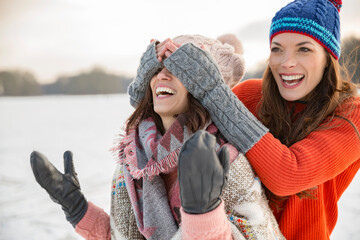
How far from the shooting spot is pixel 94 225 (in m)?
1.48

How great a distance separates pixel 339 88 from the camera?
156 cm

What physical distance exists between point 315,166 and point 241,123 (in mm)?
389

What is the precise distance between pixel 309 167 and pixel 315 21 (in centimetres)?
74

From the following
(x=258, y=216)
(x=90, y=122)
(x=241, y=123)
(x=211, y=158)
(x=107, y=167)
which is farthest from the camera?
(x=90, y=122)

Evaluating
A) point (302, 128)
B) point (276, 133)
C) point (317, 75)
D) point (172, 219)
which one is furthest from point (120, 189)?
point (317, 75)

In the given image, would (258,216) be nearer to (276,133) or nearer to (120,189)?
(276,133)

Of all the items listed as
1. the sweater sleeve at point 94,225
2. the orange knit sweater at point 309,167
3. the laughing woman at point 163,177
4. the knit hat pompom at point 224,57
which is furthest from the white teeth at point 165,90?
the sweater sleeve at point 94,225

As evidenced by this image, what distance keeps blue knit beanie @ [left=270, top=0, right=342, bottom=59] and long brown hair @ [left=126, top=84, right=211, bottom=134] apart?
0.64 meters

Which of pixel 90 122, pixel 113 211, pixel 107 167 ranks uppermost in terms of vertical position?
pixel 113 211

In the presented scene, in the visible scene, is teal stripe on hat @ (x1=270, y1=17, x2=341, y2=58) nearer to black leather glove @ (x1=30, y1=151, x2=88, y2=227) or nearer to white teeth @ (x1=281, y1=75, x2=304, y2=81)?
white teeth @ (x1=281, y1=75, x2=304, y2=81)

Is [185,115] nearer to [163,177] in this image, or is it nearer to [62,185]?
[163,177]

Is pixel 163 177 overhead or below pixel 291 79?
below

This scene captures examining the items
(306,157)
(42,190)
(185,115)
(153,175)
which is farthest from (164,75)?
(42,190)

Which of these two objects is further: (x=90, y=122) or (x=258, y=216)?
(x=90, y=122)
